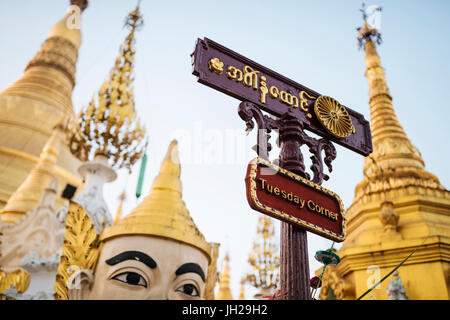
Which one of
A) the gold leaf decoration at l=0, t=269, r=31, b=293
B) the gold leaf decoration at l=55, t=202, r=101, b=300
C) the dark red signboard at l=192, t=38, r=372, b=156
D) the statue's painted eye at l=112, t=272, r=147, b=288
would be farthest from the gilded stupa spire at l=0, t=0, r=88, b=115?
the dark red signboard at l=192, t=38, r=372, b=156

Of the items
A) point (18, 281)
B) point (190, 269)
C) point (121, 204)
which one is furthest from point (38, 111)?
point (121, 204)

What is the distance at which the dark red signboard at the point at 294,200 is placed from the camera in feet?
9.87

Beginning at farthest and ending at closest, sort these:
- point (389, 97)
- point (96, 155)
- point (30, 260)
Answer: point (389, 97)
point (96, 155)
point (30, 260)

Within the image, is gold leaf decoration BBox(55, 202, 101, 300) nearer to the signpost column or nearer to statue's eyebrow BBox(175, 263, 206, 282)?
statue's eyebrow BBox(175, 263, 206, 282)

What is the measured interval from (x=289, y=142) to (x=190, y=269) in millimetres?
4972

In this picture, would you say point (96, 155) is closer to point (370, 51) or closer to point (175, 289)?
point (175, 289)

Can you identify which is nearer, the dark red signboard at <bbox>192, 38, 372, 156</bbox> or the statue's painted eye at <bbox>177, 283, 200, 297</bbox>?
the dark red signboard at <bbox>192, 38, 372, 156</bbox>

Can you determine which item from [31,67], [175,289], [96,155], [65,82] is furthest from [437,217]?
[31,67]

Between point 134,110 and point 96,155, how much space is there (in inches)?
74.0

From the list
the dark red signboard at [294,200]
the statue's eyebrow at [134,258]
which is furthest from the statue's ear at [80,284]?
the dark red signboard at [294,200]

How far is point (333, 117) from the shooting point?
4.09 metres

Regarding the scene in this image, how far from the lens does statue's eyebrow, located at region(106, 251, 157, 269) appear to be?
7.52 m

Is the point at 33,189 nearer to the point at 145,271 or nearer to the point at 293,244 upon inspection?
the point at 145,271

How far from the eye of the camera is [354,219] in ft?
47.9
